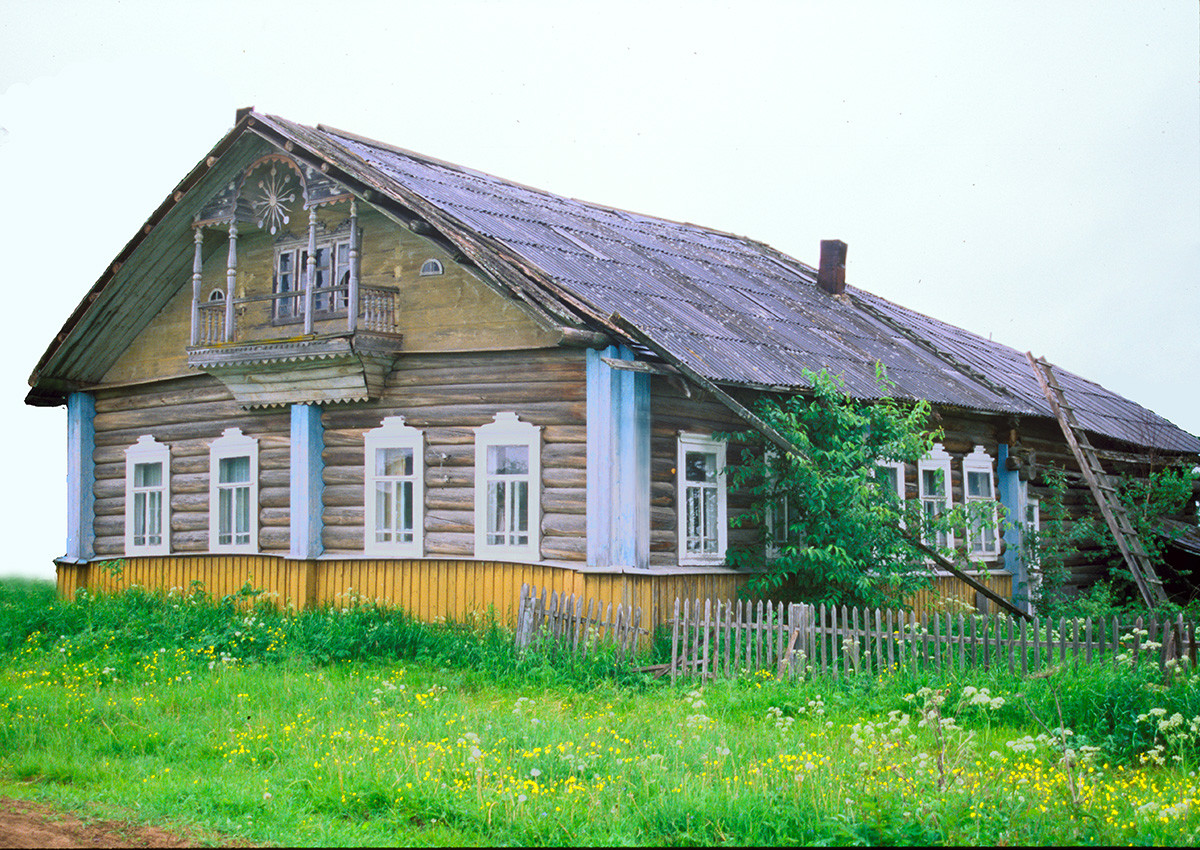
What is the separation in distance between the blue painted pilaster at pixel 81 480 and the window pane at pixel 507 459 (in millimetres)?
8874

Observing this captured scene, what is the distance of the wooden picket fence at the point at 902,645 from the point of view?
10.6 metres

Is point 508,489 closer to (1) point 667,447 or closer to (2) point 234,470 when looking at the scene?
(1) point 667,447

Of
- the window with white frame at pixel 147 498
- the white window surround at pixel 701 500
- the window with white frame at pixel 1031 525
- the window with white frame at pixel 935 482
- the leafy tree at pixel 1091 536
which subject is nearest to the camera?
the white window surround at pixel 701 500

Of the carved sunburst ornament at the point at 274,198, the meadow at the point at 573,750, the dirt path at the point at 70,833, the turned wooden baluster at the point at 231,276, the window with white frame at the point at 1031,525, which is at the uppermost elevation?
the carved sunburst ornament at the point at 274,198

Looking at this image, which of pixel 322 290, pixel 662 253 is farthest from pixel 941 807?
pixel 662 253

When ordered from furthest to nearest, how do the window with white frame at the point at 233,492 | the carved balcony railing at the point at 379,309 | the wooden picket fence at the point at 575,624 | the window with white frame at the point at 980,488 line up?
the window with white frame at the point at 980,488, the window with white frame at the point at 233,492, the carved balcony railing at the point at 379,309, the wooden picket fence at the point at 575,624

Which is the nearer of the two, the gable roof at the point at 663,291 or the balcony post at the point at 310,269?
the gable roof at the point at 663,291

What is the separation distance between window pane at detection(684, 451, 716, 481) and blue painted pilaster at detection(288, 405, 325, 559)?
17.4 ft

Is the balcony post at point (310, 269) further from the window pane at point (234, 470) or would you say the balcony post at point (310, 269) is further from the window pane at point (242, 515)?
the window pane at point (242, 515)

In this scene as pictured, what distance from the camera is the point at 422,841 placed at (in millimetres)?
6781

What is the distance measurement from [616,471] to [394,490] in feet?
12.3

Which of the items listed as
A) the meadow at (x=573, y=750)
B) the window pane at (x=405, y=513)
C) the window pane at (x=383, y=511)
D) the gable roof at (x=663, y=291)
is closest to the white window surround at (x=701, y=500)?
the gable roof at (x=663, y=291)

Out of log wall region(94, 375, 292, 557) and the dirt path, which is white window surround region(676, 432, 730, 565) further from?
the dirt path

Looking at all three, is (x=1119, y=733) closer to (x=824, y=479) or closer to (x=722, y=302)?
(x=824, y=479)
